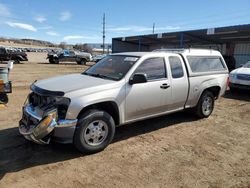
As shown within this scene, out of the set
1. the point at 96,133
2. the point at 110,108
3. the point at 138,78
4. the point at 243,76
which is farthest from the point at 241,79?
the point at 96,133

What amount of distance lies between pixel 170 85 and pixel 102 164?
2.37 m

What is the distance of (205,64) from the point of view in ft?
21.8

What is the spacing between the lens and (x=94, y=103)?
4262 mm

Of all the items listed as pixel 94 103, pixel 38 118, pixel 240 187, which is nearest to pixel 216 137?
pixel 240 187

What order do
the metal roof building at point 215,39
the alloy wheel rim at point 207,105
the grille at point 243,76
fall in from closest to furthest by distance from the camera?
the alloy wheel rim at point 207,105 < the grille at point 243,76 < the metal roof building at point 215,39

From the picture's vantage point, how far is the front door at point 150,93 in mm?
4820

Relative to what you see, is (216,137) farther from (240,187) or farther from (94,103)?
(94,103)

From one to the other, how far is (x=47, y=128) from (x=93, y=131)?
2.71 feet

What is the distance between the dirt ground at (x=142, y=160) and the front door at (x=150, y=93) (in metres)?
0.57

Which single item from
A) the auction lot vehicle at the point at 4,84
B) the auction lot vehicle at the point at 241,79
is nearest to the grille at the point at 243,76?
the auction lot vehicle at the point at 241,79

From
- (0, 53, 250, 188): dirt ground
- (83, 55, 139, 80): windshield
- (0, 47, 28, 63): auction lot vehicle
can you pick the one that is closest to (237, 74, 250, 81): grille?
(0, 53, 250, 188): dirt ground

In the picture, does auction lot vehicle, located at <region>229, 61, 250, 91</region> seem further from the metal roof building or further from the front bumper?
the metal roof building

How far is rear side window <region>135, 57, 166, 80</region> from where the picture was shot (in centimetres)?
512

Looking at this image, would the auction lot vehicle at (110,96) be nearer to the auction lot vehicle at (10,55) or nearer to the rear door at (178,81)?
the rear door at (178,81)
